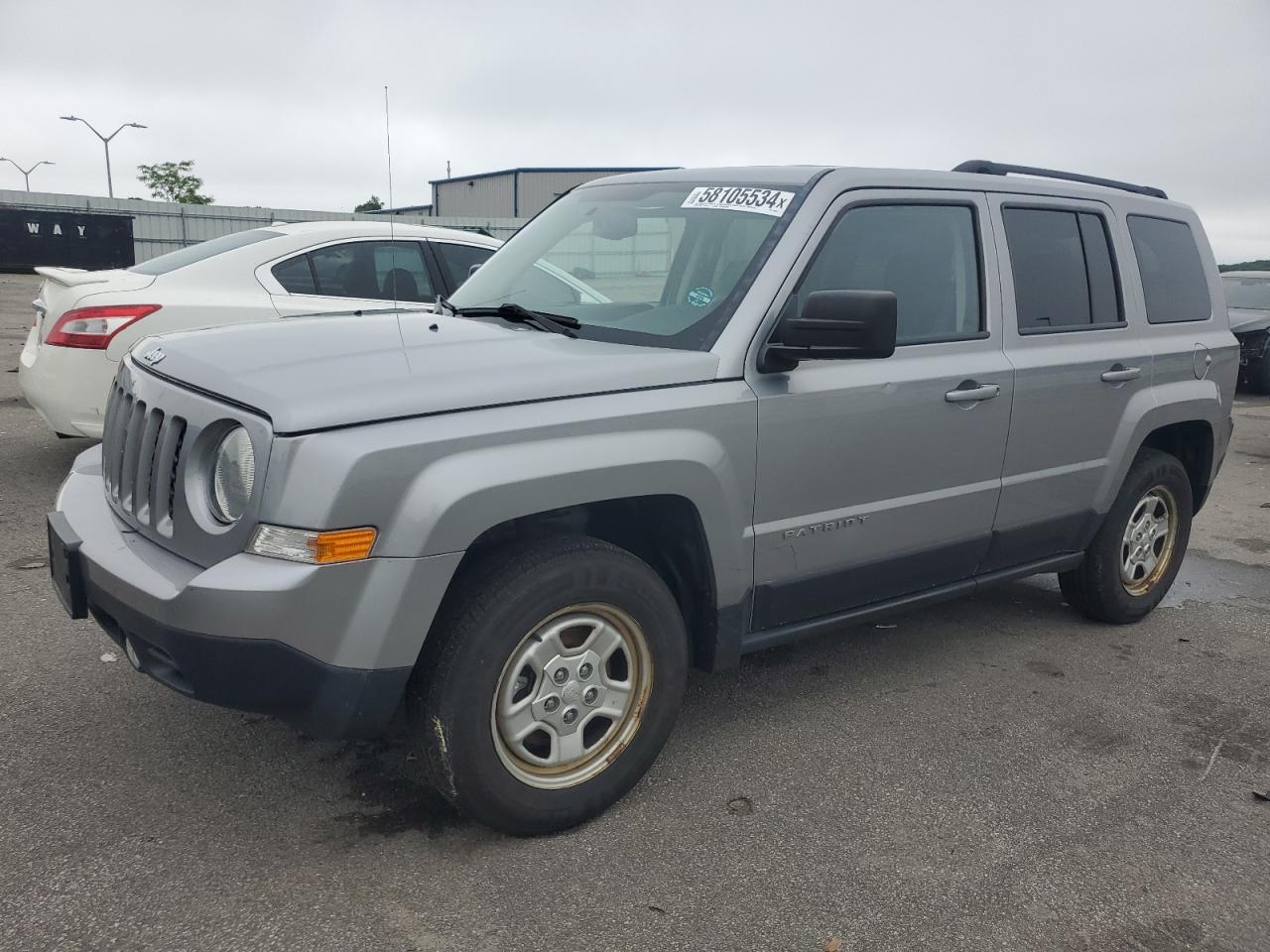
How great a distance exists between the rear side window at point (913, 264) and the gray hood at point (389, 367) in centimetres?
71

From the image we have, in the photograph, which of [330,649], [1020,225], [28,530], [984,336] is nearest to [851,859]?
[330,649]

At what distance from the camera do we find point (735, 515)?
3.19m

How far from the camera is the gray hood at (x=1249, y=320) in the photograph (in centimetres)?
1321

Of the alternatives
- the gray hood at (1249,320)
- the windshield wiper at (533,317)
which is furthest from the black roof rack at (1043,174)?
the gray hood at (1249,320)

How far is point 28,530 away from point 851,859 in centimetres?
460

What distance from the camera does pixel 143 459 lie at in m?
2.94

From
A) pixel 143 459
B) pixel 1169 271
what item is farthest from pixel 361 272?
pixel 1169 271

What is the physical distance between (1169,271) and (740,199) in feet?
7.99

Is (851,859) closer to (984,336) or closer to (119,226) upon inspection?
(984,336)

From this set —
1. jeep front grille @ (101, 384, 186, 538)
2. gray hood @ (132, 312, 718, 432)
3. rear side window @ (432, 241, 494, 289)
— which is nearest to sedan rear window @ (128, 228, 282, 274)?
rear side window @ (432, 241, 494, 289)

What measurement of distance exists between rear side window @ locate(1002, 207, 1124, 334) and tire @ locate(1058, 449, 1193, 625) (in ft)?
2.47

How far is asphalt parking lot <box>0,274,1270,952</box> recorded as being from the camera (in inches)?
104

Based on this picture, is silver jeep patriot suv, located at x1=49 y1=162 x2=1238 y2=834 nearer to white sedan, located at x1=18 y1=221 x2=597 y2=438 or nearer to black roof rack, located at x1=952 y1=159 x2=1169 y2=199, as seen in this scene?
black roof rack, located at x1=952 y1=159 x2=1169 y2=199

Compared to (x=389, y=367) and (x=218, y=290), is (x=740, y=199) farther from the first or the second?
(x=218, y=290)
